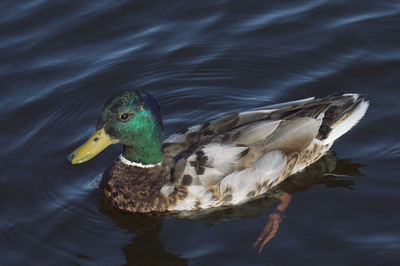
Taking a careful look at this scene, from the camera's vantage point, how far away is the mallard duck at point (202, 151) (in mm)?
7562

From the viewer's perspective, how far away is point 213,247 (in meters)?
7.16

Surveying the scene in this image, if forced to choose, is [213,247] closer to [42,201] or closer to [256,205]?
[256,205]

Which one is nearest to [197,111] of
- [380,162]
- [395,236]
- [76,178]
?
[76,178]

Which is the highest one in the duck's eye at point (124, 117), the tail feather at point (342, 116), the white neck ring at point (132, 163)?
the duck's eye at point (124, 117)

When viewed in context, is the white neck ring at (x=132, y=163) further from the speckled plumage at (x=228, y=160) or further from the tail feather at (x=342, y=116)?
the tail feather at (x=342, y=116)

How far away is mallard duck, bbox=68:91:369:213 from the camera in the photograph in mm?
7562

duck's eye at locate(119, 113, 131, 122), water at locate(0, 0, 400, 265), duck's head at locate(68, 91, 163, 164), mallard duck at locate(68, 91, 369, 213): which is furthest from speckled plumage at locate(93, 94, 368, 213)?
duck's eye at locate(119, 113, 131, 122)

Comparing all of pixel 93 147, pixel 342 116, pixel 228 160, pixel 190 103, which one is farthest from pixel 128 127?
pixel 342 116

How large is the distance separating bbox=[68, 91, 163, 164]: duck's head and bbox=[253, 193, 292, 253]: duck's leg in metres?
1.51

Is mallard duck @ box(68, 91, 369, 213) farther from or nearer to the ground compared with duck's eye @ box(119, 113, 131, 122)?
nearer to the ground

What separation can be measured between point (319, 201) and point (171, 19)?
4814 mm

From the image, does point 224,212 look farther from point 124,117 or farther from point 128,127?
point 124,117

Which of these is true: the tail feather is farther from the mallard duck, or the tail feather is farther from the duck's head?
the duck's head

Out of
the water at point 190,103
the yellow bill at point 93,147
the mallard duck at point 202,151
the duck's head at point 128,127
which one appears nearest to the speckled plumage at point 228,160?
the mallard duck at point 202,151
